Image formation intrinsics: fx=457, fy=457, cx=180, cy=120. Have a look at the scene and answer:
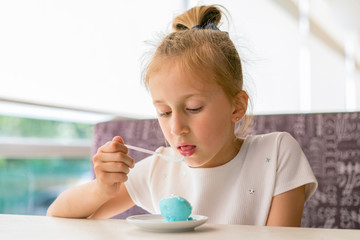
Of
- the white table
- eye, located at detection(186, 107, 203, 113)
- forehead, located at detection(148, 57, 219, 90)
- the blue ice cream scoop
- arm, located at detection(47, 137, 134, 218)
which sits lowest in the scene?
the white table

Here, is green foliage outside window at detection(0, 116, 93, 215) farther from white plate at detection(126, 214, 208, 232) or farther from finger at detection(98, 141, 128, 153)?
white plate at detection(126, 214, 208, 232)

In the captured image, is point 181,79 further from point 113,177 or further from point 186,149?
point 113,177

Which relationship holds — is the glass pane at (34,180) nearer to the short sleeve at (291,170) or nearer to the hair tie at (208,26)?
the hair tie at (208,26)

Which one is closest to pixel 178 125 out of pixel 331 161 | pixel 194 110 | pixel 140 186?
pixel 194 110

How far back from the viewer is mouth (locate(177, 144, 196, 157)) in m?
1.00

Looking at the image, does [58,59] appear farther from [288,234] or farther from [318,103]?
A: [318,103]

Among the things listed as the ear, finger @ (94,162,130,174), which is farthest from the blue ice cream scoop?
the ear

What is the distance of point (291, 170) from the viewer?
109 centimetres

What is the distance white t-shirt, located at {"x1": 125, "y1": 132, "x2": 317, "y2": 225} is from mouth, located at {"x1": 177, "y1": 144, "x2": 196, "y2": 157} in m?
0.18

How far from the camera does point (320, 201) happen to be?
1.37 m

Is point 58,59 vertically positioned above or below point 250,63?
above

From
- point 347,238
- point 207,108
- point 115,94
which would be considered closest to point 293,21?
point 115,94

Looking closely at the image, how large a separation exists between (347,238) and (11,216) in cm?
65

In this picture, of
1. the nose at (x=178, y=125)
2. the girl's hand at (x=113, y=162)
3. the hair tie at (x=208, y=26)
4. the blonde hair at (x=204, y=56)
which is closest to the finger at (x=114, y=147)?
the girl's hand at (x=113, y=162)
